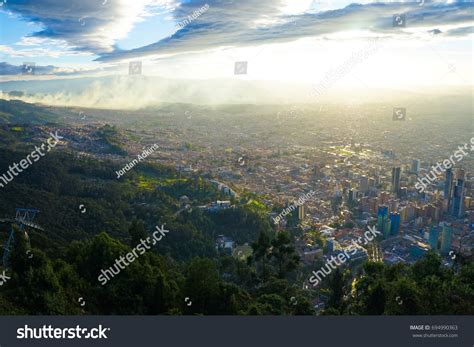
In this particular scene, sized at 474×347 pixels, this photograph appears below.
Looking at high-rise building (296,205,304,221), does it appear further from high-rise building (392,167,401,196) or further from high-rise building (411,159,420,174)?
high-rise building (411,159,420,174)

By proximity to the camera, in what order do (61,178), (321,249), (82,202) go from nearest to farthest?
(321,249) → (82,202) → (61,178)

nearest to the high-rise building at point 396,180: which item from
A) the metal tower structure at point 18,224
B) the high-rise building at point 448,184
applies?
the high-rise building at point 448,184

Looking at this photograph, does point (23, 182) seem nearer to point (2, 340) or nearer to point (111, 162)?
point (111, 162)

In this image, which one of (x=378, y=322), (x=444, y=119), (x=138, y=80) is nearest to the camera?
(x=378, y=322)

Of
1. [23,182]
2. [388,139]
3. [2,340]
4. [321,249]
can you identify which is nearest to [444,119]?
[388,139]

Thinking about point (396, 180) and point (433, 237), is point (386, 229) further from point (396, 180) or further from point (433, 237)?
point (396, 180)

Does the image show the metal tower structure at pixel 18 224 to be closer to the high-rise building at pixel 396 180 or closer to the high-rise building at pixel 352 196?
the high-rise building at pixel 352 196

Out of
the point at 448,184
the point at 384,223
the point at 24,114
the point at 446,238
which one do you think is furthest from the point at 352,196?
the point at 24,114
